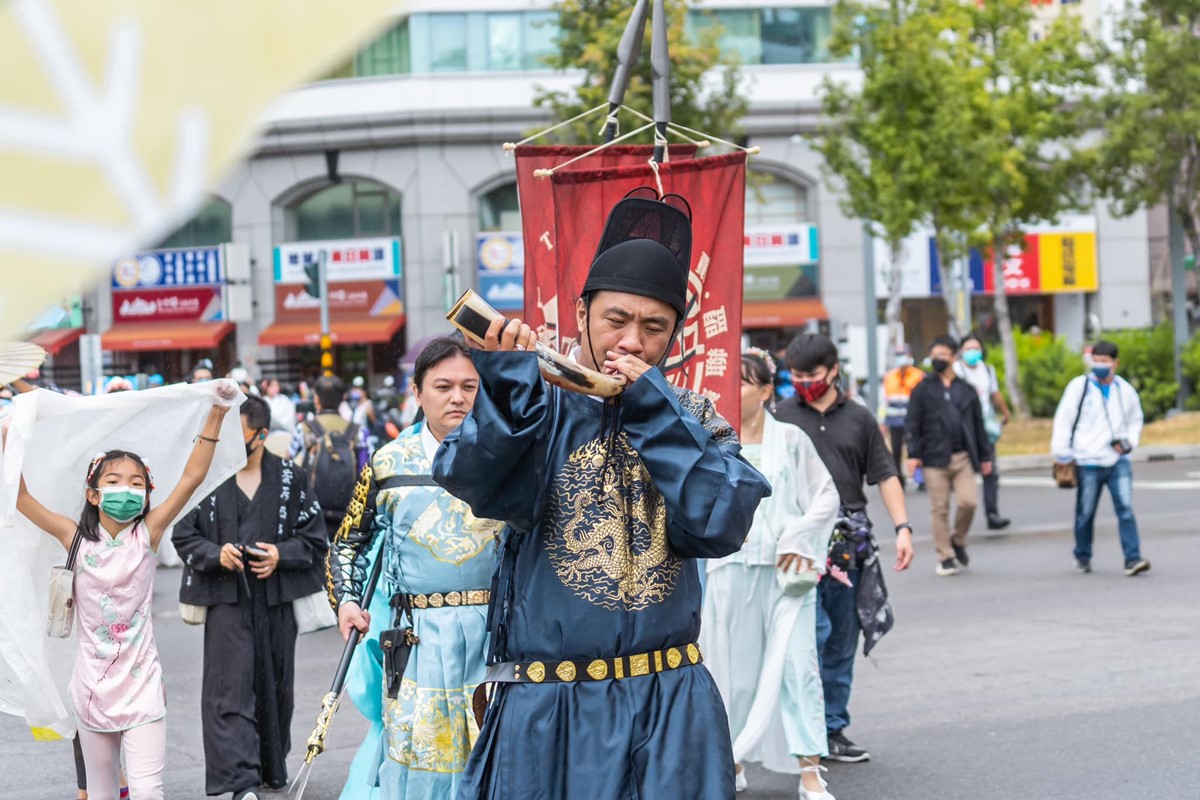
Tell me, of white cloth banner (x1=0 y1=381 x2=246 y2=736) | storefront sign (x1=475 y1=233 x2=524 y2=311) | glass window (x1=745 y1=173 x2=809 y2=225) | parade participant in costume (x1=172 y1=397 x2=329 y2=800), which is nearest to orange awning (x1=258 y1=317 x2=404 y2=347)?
storefront sign (x1=475 y1=233 x2=524 y2=311)

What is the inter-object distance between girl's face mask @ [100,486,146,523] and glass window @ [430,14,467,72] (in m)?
30.7

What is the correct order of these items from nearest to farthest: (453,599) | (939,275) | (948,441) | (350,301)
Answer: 1. (453,599)
2. (948,441)
3. (350,301)
4. (939,275)

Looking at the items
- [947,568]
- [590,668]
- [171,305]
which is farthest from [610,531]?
[171,305]

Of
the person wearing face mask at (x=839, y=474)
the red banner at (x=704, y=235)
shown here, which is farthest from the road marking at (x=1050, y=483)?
the red banner at (x=704, y=235)

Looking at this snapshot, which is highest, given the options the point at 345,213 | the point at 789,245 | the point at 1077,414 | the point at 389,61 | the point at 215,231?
the point at 389,61

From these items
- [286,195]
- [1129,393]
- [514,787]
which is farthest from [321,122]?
[514,787]

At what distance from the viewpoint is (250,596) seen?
6738mm

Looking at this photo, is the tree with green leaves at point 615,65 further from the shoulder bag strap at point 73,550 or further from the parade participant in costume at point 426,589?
the parade participant in costume at point 426,589

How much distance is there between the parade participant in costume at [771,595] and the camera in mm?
6656

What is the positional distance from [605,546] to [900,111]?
2446cm

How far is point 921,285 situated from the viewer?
122ft

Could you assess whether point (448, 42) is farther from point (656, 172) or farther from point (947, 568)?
point (656, 172)

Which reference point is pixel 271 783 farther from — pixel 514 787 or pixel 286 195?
pixel 286 195

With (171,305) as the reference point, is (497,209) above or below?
above
